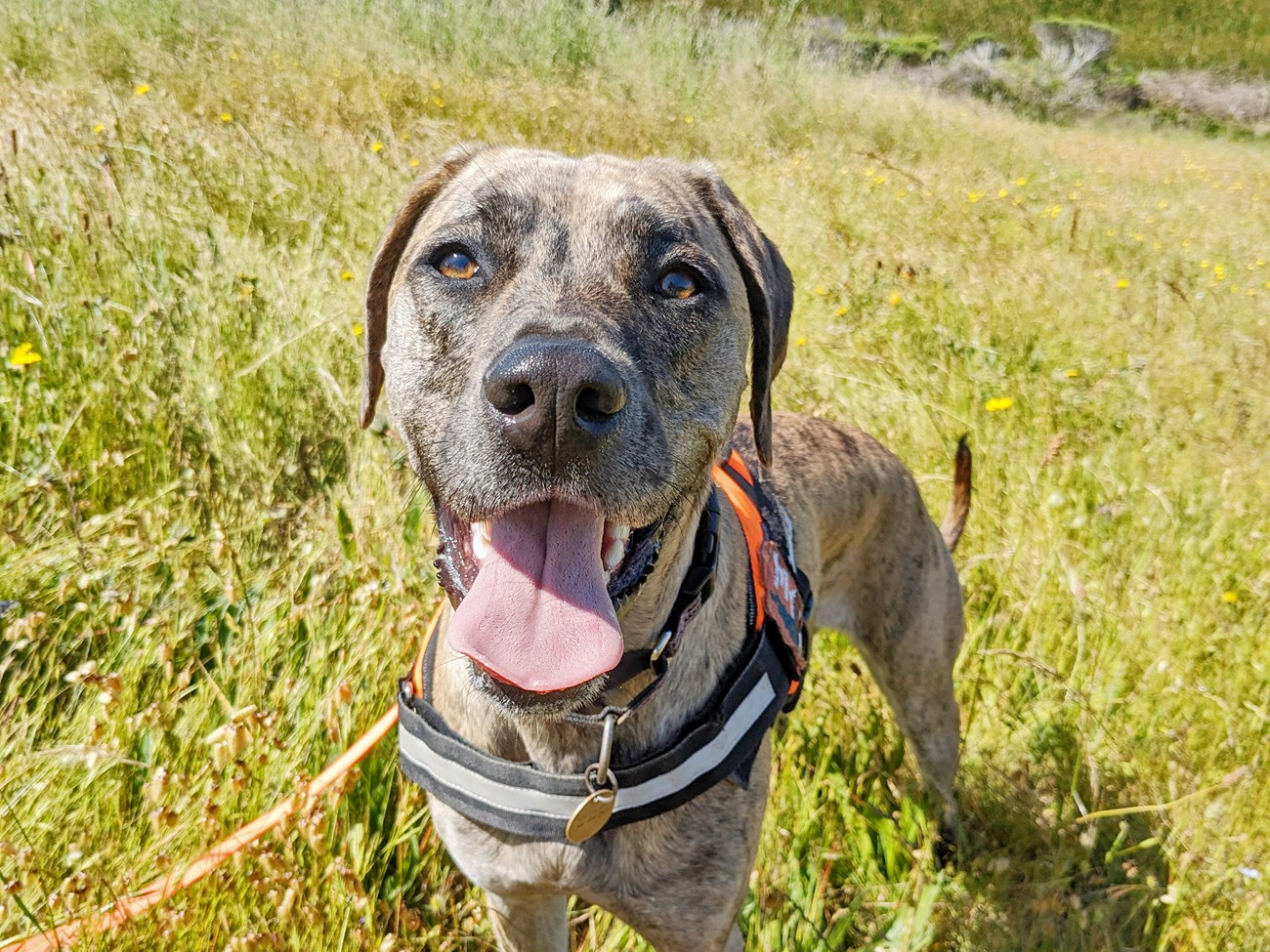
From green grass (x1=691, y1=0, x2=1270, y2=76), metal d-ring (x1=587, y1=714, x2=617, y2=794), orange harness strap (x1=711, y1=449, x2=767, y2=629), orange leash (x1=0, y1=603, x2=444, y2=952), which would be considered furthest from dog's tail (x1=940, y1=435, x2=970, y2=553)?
green grass (x1=691, y1=0, x2=1270, y2=76)

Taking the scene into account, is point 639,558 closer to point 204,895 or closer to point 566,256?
point 566,256

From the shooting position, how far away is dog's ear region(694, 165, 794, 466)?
2100 millimetres

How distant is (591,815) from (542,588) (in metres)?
0.48

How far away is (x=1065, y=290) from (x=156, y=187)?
17.4ft

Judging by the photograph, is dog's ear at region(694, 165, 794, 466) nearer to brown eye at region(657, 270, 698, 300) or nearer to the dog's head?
the dog's head

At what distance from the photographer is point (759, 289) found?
211cm

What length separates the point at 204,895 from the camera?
6.31ft

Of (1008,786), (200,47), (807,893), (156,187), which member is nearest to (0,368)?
(156,187)

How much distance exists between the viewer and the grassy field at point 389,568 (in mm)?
2197

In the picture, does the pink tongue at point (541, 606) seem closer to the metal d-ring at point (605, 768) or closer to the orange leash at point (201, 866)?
the metal d-ring at point (605, 768)

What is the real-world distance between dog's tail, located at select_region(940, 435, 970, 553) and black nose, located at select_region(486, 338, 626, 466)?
6.27 ft

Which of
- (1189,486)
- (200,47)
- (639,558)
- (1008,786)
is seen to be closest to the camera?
(639,558)

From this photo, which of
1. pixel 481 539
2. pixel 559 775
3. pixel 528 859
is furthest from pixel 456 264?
pixel 528 859

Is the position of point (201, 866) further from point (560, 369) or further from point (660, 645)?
point (560, 369)
